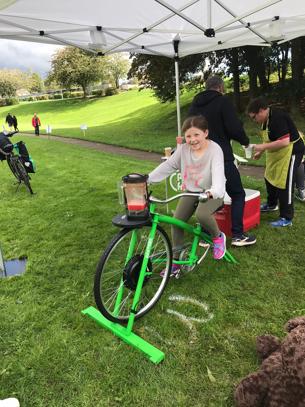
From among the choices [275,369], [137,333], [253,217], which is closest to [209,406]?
[275,369]

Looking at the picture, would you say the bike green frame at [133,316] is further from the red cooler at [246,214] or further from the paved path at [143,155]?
the paved path at [143,155]

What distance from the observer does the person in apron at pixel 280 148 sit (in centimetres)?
471

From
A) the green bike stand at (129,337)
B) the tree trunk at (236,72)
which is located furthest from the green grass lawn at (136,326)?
the tree trunk at (236,72)

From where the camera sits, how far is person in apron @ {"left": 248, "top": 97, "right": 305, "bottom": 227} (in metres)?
4.71

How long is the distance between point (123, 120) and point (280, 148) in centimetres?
2647

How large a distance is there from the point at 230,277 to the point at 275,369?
177 cm

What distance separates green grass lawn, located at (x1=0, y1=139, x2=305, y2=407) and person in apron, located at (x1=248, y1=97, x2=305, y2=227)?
0.44m

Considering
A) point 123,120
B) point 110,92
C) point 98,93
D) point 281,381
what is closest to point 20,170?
point 281,381

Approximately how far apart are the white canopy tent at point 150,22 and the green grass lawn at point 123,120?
4.12m

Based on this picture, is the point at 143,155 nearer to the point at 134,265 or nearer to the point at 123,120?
the point at 134,265

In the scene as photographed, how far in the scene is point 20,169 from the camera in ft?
25.9

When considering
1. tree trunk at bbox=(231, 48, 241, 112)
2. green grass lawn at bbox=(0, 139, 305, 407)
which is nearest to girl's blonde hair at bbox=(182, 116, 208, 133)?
green grass lawn at bbox=(0, 139, 305, 407)

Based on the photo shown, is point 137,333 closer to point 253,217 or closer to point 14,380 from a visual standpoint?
point 14,380

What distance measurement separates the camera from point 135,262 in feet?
9.92
